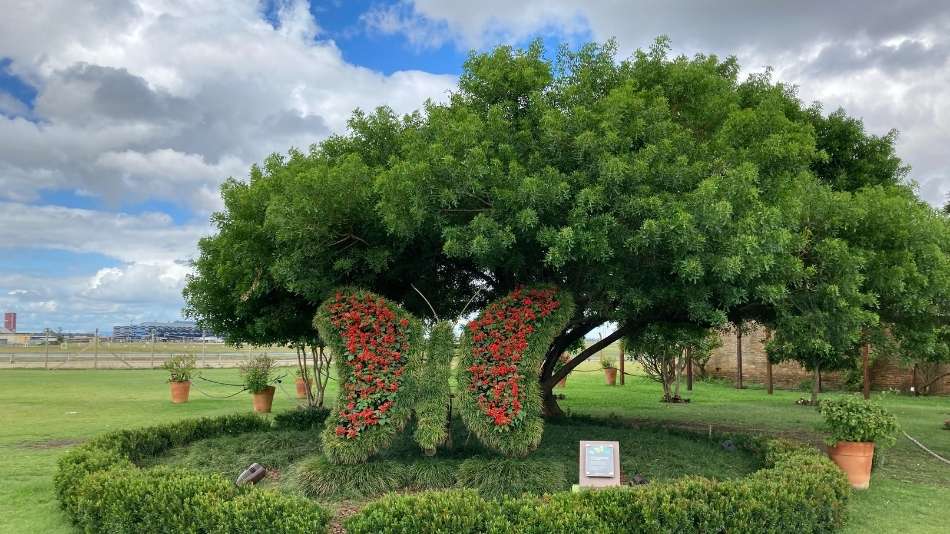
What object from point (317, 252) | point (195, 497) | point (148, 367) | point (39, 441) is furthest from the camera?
point (148, 367)

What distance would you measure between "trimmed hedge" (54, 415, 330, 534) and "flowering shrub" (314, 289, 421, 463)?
5.52 feet

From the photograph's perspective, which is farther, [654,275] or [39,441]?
[39,441]

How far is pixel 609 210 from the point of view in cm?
745

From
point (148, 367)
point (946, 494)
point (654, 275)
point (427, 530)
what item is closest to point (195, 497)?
point (427, 530)

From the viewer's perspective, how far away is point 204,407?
18.0m

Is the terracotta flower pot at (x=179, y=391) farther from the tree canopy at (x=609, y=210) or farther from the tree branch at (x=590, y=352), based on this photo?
the tree branch at (x=590, y=352)

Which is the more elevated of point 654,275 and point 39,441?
point 654,275

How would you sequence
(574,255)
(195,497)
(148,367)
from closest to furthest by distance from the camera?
1. (195,497)
2. (574,255)
3. (148,367)

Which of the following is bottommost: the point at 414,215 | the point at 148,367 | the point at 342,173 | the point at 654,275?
the point at 148,367

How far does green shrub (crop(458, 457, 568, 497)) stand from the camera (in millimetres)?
7352

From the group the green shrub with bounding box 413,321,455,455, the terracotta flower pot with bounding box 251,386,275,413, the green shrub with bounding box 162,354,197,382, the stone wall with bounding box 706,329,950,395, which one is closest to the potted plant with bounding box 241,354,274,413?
the terracotta flower pot with bounding box 251,386,275,413

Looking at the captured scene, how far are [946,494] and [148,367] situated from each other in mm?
33826

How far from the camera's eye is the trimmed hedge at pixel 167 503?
19.2ft

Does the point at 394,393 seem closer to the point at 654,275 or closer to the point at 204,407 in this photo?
the point at 654,275
